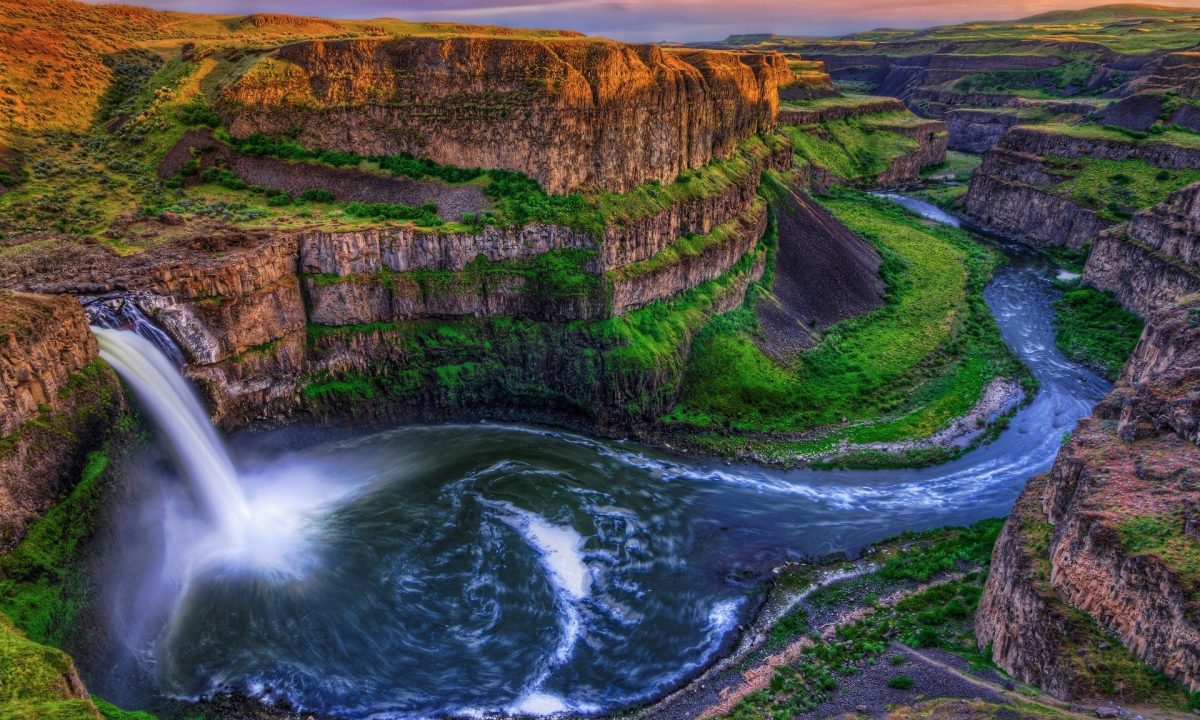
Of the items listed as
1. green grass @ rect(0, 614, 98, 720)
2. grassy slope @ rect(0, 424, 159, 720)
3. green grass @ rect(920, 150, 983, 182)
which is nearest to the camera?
green grass @ rect(0, 614, 98, 720)

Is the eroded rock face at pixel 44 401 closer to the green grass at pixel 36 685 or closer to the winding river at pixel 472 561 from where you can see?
the winding river at pixel 472 561

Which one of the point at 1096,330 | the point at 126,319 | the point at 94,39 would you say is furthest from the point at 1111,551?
the point at 94,39

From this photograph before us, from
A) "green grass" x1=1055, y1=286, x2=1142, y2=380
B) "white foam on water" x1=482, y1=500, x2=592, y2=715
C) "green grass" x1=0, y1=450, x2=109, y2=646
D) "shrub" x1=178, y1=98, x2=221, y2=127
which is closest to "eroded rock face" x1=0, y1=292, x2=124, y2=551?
"green grass" x1=0, y1=450, x2=109, y2=646

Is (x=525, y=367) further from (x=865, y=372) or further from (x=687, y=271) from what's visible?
(x=865, y=372)

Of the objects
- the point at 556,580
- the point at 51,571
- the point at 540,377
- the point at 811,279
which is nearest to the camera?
the point at 51,571

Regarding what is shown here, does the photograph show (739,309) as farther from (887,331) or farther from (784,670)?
(784,670)

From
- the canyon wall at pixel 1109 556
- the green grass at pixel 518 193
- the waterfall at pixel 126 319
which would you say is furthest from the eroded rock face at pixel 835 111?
the waterfall at pixel 126 319

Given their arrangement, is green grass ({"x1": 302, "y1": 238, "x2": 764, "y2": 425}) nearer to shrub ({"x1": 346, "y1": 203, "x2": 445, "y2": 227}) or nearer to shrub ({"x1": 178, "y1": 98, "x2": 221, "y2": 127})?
shrub ({"x1": 346, "y1": 203, "x2": 445, "y2": 227})
